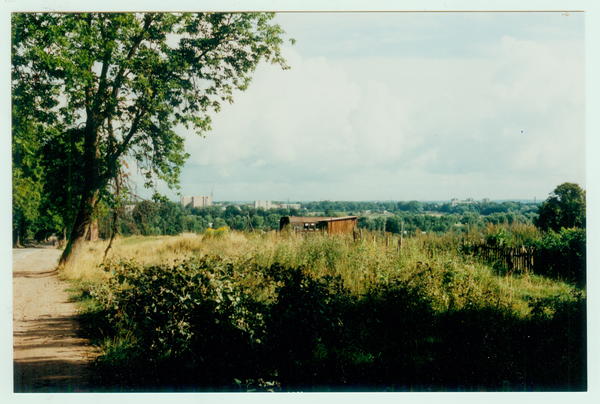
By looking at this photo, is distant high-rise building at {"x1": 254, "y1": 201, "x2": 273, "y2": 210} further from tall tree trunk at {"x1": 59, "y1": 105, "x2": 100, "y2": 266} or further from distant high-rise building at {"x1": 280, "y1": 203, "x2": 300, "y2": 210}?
tall tree trunk at {"x1": 59, "y1": 105, "x2": 100, "y2": 266}

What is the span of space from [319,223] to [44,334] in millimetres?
4588

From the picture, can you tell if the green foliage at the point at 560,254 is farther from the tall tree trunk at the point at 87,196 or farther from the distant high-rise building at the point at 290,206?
the tall tree trunk at the point at 87,196

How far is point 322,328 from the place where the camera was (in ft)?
13.5

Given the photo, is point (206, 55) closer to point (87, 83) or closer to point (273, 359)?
point (87, 83)

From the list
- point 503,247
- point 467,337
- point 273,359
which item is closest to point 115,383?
point 273,359

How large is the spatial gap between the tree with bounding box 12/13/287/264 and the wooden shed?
6.86ft

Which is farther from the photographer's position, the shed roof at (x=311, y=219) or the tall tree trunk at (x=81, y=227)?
the tall tree trunk at (x=81, y=227)

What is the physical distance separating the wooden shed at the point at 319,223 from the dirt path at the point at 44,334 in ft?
11.6

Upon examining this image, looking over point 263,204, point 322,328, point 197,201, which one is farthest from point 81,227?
point 322,328

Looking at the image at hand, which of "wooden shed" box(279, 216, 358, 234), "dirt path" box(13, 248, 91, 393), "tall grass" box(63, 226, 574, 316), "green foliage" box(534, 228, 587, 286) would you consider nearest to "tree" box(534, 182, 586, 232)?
"green foliage" box(534, 228, 587, 286)

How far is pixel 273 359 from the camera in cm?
406

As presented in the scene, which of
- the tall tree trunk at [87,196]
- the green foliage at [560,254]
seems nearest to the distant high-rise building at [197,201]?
the tall tree trunk at [87,196]

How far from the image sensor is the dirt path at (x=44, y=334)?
4395 millimetres

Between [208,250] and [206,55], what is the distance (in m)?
3.25
